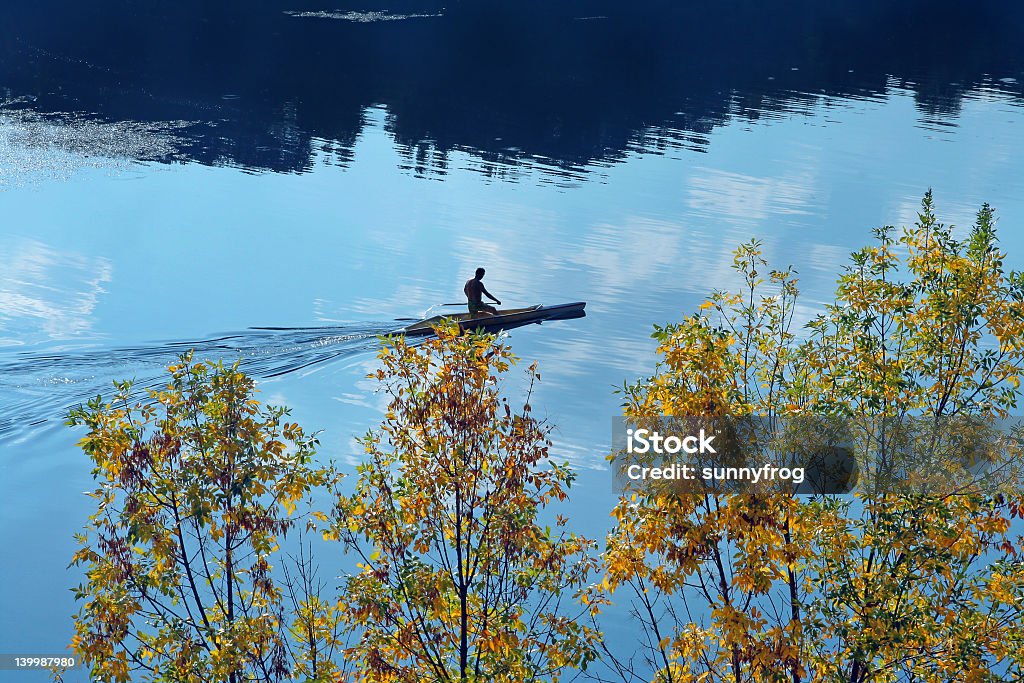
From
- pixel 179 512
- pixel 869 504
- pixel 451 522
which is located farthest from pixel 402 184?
pixel 869 504

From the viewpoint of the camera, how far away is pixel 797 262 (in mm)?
47125

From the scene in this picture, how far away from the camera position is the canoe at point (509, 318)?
36281 mm

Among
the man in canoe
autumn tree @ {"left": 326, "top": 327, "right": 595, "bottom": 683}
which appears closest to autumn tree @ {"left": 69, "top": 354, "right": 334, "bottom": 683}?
autumn tree @ {"left": 326, "top": 327, "right": 595, "bottom": 683}

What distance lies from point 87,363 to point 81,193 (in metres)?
26.2

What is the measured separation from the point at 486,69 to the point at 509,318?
5443 centimetres

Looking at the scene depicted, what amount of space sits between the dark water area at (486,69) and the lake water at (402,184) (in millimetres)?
360

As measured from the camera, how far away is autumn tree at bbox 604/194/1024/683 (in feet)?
48.3

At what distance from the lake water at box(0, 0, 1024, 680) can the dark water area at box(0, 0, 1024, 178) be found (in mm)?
360

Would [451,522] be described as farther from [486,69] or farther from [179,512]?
[486,69]

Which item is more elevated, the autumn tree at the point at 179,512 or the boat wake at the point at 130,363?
the autumn tree at the point at 179,512

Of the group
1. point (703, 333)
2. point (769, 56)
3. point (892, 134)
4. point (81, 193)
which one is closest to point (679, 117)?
point (892, 134)

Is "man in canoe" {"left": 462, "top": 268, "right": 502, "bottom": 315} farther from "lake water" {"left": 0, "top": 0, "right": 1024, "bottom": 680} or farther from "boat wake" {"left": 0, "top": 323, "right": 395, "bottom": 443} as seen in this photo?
"boat wake" {"left": 0, "top": 323, "right": 395, "bottom": 443}
